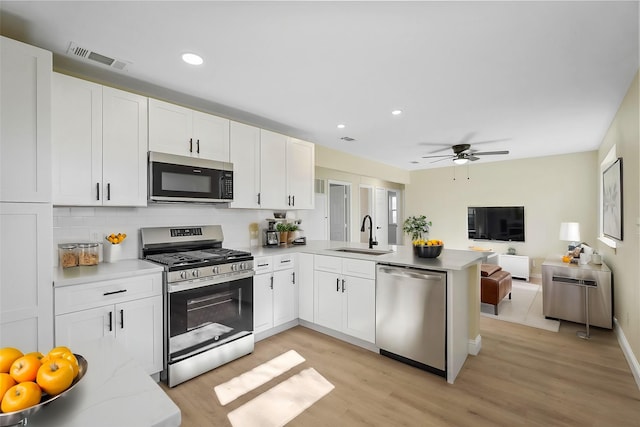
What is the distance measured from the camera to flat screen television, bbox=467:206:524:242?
6.63 metres

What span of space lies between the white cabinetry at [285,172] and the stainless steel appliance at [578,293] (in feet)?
10.9

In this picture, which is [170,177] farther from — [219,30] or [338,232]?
[338,232]

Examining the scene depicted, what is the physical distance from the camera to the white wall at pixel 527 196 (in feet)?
19.4

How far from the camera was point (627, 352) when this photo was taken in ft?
9.56

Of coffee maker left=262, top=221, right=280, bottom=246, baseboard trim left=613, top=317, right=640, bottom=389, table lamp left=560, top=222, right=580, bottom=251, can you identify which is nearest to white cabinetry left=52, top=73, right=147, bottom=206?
coffee maker left=262, top=221, right=280, bottom=246

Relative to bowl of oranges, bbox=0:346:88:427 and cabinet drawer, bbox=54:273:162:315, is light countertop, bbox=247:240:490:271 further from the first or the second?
bowl of oranges, bbox=0:346:88:427

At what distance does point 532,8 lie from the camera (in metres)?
1.77

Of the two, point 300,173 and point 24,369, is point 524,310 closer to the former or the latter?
point 300,173

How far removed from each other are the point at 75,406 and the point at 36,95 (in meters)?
2.05

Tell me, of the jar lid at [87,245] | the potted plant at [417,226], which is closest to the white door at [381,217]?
the potted plant at [417,226]

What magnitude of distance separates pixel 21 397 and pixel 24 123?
6.36ft

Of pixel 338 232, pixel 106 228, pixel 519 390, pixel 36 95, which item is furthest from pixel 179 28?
pixel 338 232

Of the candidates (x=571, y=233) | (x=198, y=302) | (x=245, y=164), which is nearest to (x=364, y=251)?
(x=245, y=164)

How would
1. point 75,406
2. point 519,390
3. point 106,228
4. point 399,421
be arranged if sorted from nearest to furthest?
point 75,406 < point 399,421 < point 519,390 < point 106,228
